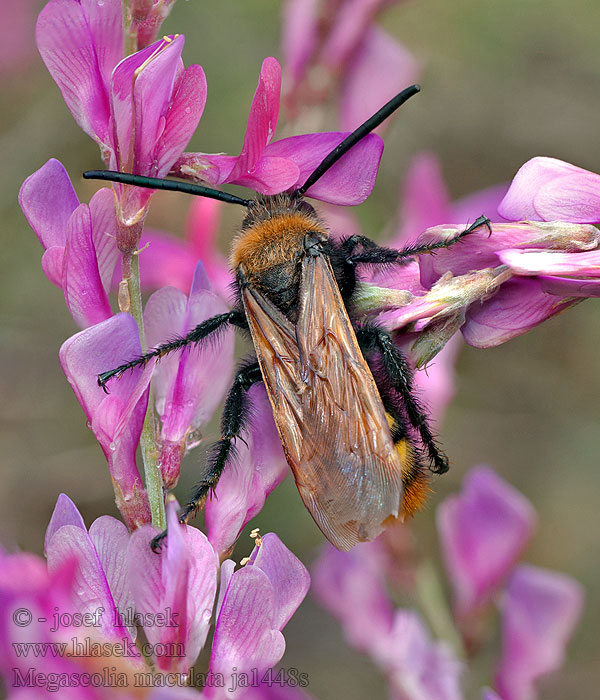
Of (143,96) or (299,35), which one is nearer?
(143,96)

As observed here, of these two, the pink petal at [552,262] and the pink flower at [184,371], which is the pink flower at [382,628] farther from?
the pink petal at [552,262]

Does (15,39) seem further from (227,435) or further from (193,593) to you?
(193,593)

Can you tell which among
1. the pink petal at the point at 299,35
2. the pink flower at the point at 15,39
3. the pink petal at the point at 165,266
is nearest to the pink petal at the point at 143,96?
the pink petal at the point at 165,266

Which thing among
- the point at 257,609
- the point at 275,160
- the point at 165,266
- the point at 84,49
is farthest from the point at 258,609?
the point at 165,266

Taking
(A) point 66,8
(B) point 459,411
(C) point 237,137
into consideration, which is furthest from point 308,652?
(A) point 66,8

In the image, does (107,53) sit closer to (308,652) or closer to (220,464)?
(220,464)

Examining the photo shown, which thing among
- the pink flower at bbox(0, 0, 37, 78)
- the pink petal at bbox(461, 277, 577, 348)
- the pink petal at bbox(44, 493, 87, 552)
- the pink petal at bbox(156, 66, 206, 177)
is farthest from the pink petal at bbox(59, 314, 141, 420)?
the pink flower at bbox(0, 0, 37, 78)
